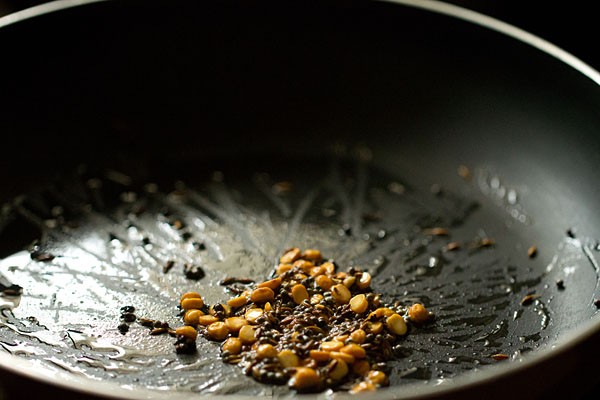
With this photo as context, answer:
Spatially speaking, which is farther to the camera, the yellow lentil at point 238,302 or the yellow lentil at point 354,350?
the yellow lentil at point 238,302

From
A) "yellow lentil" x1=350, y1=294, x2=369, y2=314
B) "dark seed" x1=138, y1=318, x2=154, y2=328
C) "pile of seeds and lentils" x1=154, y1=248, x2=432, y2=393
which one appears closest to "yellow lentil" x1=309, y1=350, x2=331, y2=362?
"pile of seeds and lentils" x1=154, y1=248, x2=432, y2=393

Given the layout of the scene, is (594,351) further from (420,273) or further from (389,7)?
(389,7)

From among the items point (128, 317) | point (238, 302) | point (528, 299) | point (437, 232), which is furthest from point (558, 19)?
point (128, 317)

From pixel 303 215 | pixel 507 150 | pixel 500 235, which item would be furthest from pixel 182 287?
pixel 507 150

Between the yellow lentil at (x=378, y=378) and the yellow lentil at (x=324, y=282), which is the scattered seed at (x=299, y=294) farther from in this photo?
the yellow lentil at (x=378, y=378)

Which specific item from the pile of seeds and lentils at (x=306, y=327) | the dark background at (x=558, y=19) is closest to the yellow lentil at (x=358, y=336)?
the pile of seeds and lentils at (x=306, y=327)

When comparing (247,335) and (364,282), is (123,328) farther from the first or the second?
(364,282)
